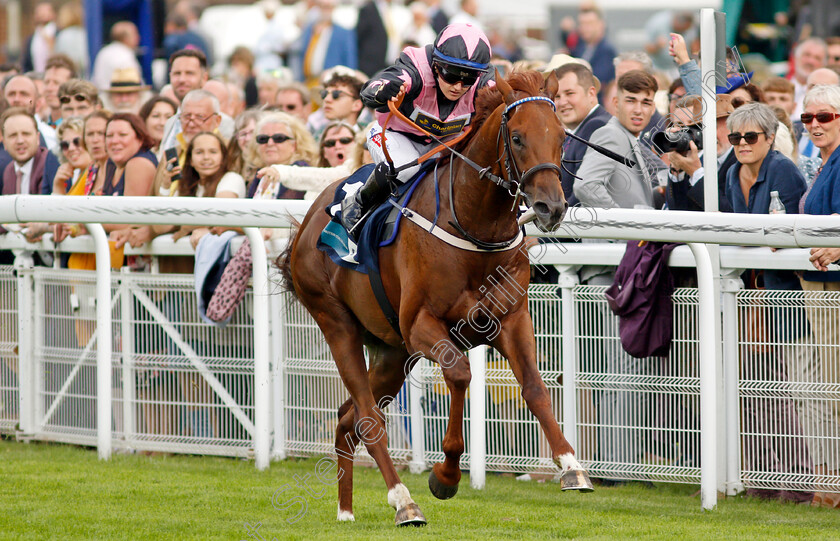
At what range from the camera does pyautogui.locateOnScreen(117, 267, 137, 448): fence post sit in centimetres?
779

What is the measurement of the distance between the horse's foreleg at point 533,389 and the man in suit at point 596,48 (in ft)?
32.0

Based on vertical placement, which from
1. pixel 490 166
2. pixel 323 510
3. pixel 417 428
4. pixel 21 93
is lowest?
pixel 323 510

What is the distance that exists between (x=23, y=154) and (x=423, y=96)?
524cm

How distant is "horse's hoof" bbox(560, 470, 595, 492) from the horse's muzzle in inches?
37.8

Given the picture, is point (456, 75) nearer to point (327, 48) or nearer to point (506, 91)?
point (506, 91)

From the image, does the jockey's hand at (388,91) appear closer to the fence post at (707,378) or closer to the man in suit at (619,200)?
the man in suit at (619,200)

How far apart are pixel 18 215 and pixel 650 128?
152 inches

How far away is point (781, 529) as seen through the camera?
5516mm

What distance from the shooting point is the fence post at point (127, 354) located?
7793mm

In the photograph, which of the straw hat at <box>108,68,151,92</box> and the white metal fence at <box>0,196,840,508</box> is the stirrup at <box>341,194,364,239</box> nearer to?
the white metal fence at <box>0,196,840,508</box>

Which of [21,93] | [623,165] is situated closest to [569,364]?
[623,165]

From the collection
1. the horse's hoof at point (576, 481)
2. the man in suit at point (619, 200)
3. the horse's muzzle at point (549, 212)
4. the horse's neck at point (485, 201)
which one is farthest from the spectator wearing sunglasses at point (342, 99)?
the horse's hoof at point (576, 481)

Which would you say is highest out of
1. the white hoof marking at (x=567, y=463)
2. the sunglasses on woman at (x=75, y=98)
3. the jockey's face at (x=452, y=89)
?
the sunglasses on woman at (x=75, y=98)

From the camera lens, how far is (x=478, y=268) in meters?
→ 5.15
